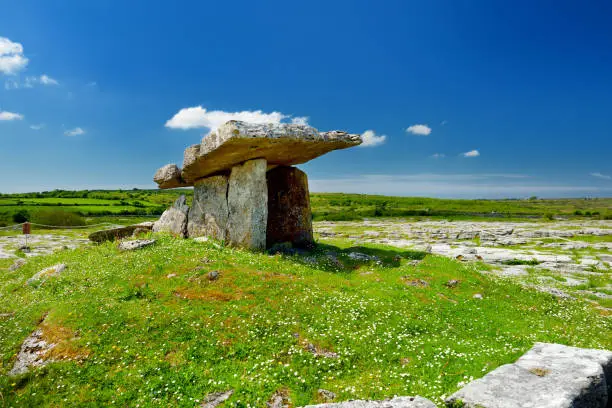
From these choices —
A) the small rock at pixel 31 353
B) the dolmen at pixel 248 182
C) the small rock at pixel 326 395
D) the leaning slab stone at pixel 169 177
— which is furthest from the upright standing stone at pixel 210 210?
the small rock at pixel 326 395

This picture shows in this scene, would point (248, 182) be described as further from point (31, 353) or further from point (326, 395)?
point (326, 395)

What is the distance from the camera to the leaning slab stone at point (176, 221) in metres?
24.5

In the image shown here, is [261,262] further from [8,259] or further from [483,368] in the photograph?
[8,259]

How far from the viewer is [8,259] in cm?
2312


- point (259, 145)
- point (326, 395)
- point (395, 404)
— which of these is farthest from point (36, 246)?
point (395, 404)

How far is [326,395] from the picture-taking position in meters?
7.96

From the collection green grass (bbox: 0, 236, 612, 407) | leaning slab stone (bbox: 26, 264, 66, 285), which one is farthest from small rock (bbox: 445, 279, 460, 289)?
leaning slab stone (bbox: 26, 264, 66, 285)

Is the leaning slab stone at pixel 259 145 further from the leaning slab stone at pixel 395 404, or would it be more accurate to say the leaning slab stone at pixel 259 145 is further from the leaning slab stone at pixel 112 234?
the leaning slab stone at pixel 395 404

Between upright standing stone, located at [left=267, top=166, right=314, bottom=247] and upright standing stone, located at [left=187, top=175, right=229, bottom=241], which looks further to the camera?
upright standing stone, located at [left=267, top=166, right=314, bottom=247]

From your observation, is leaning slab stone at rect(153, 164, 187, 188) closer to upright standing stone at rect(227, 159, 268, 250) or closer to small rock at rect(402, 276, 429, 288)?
upright standing stone at rect(227, 159, 268, 250)

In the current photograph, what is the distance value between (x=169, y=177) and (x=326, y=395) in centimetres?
2114

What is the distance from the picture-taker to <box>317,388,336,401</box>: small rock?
786 centimetres

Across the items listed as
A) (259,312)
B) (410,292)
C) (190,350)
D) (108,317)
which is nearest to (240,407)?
(190,350)

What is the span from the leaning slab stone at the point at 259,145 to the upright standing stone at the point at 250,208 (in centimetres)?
87
